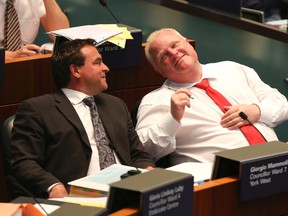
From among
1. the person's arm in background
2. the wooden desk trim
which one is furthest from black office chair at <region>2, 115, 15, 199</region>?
the person's arm in background

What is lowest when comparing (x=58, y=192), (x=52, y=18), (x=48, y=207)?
(x=58, y=192)

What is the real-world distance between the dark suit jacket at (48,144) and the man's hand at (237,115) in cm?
43

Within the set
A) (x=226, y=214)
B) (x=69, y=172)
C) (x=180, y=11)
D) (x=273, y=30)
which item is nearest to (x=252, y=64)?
(x=273, y=30)

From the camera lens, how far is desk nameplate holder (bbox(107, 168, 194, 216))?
86.4 inches

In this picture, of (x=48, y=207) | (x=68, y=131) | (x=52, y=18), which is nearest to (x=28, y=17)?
(x=52, y=18)

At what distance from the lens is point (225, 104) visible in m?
3.75

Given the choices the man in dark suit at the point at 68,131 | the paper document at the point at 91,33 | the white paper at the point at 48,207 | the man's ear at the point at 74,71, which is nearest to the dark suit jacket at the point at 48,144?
the man in dark suit at the point at 68,131

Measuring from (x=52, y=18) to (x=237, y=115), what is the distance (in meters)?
1.34

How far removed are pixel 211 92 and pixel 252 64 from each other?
103 cm

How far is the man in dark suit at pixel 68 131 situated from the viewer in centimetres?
327

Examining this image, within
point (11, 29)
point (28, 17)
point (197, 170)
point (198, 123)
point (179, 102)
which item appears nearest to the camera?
point (197, 170)

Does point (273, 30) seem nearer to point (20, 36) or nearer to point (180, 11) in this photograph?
point (180, 11)

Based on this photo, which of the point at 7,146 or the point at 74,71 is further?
the point at 74,71

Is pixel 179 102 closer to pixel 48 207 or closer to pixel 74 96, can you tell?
pixel 74 96
